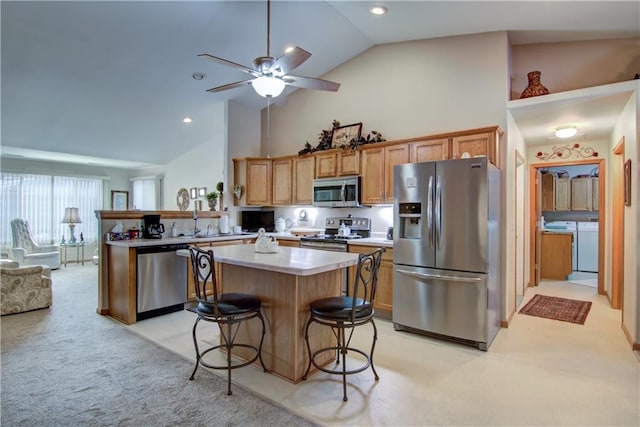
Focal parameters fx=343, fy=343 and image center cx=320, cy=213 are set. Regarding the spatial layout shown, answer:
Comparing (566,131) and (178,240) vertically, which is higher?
(566,131)

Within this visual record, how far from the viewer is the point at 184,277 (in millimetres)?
4484

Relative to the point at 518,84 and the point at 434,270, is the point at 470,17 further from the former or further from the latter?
the point at 434,270

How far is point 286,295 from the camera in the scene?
263cm

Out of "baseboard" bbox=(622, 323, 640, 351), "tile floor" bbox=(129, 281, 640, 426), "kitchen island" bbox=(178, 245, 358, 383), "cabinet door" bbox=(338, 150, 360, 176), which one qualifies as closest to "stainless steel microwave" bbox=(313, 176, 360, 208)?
"cabinet door" bbox=(338, 150, 360, 176)

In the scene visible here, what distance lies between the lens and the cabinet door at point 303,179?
5.38 metres

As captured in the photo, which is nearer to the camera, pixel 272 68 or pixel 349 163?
pixel 272 68

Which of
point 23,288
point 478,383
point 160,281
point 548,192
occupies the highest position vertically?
point 548,192

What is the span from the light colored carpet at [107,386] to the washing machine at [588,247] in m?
7.69

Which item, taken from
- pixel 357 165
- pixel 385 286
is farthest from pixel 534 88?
pixel 385 286

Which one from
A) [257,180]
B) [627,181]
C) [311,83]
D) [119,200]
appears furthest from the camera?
[119,200]

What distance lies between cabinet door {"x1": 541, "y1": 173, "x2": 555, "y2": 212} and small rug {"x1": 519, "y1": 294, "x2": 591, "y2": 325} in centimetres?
321

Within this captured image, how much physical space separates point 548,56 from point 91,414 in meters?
5.58

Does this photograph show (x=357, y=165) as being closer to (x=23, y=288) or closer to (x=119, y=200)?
(x=23, y=288)

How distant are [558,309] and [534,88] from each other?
2.93 m
